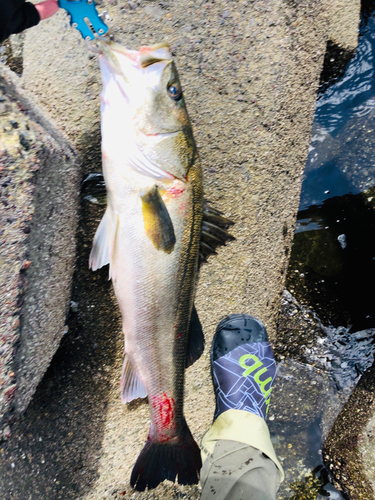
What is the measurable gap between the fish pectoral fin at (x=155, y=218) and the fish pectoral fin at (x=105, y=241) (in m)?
0.19

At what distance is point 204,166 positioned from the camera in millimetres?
2320

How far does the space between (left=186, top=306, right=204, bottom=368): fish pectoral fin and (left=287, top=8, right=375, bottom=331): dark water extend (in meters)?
1.47

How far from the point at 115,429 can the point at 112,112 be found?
205cm

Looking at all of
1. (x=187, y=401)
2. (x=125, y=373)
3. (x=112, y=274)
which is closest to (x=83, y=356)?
(x=125, y=373)

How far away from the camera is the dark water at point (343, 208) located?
125 inches

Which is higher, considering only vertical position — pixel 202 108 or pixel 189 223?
pixel 202 108

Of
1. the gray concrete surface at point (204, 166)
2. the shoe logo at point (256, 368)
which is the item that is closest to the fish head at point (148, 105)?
the gray concrete surface at point (204, 166)

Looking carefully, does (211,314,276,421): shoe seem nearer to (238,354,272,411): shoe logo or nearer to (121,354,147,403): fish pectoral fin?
(238,354,272,411): shoe logo

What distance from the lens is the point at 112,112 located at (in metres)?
1.60

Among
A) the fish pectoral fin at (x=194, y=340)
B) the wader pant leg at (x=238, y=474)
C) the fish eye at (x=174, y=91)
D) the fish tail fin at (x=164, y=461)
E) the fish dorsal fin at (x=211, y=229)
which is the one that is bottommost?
the wader pant leg at (x=238, y=474)

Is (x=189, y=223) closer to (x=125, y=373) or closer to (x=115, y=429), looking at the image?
(x=125, y=373)

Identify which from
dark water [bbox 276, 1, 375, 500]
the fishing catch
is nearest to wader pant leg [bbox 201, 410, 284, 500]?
the fishing catch

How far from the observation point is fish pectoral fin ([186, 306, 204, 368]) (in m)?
2.01

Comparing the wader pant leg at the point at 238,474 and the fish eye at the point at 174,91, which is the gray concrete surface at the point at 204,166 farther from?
the fish eye at the point at 174,91
